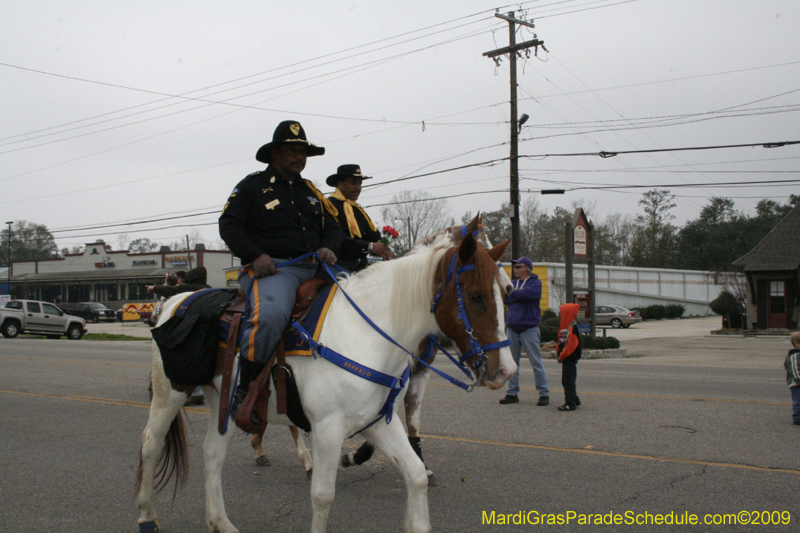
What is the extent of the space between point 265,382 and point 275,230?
104cm

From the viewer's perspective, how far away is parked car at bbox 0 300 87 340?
2909 cm

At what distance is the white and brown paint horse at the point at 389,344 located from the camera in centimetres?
344

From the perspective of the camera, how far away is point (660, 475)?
17.7ft

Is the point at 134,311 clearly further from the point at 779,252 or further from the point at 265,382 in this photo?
the point at 265,382

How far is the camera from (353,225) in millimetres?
5320

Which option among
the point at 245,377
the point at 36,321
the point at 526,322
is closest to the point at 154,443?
the point at 245,377

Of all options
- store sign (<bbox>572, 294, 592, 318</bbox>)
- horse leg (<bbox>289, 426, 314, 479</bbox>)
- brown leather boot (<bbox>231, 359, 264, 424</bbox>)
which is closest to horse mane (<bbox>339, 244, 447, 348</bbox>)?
brown leather boot (<bbox>231, 359, 264, 424</bbox>)

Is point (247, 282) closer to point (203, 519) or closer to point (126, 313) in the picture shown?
point (203, 519)

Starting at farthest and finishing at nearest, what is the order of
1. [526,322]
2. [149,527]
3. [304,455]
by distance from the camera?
[526,322] → [304,455] → [149,527]

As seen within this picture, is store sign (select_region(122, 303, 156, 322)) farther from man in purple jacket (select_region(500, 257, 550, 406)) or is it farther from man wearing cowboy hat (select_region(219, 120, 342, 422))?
man wearing cowboy hat (select_region(219, 120, 342, 422))

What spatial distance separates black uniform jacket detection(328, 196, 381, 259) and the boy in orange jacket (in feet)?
13.0

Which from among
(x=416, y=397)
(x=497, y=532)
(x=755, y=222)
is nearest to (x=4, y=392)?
(x=416, y=397)

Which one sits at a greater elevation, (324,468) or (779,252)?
(779,252)

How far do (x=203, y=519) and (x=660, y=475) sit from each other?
380 centimetres
